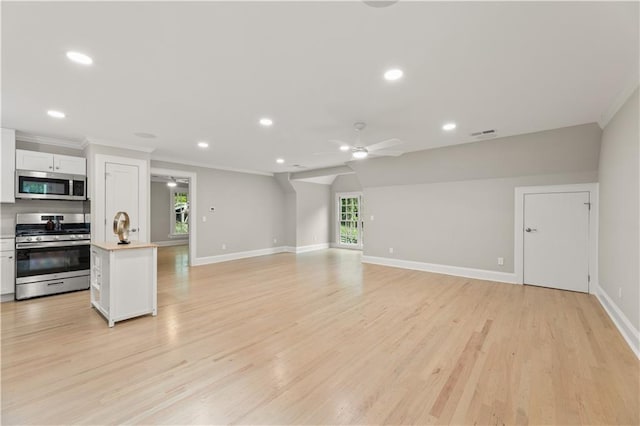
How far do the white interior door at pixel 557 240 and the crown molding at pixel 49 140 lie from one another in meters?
8.05

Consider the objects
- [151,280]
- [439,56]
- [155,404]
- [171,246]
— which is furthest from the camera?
[171,246]

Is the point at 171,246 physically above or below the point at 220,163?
below

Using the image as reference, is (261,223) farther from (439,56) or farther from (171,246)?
(439,56)

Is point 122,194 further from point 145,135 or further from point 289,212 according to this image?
point 289,212

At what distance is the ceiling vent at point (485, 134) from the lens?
4.17 meters

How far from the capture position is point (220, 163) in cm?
689

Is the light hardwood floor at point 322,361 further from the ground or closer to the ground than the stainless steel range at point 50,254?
closer to the ground

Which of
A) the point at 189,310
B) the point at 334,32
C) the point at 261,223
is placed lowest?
the point at 189,310

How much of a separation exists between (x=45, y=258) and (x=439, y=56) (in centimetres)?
591

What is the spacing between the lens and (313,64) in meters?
2.31


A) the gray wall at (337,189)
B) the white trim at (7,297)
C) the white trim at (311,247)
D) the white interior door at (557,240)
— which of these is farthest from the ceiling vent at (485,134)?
the white trim at (7,297)

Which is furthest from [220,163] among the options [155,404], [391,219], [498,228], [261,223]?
[498,228]

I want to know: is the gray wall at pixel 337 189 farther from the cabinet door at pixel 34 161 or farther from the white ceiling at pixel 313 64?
the cabinet door at pixel 34 161

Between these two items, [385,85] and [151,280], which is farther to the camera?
[151,280]
